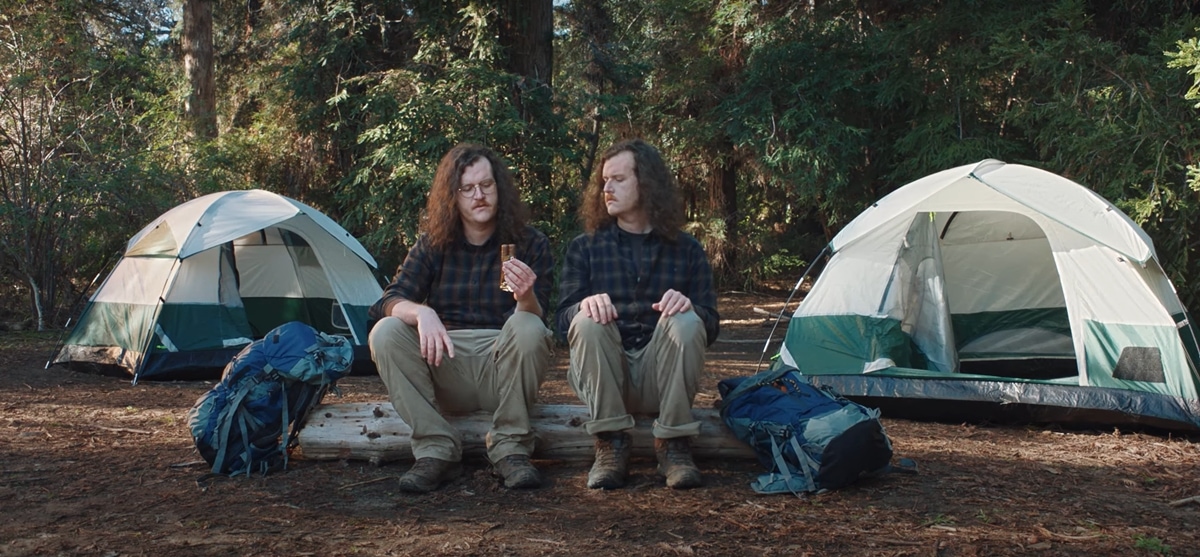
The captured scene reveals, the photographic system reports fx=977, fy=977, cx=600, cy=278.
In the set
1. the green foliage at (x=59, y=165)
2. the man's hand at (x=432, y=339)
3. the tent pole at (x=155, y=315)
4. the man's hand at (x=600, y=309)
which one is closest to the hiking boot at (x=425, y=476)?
the man's hand at (x=432, y=339)

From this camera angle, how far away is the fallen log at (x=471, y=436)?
373cm

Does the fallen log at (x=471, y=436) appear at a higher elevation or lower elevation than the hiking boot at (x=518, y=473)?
higher

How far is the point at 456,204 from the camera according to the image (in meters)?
3.77

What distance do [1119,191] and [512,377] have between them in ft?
18.3

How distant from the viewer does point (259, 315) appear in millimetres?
7773

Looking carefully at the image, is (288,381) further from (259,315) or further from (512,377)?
(259,315)

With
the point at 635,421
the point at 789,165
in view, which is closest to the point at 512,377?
the point at 635,421

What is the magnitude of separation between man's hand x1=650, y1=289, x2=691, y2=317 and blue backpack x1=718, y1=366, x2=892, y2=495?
504mm

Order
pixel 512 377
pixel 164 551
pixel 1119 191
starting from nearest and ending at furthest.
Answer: pixel 164 551
pixel 512 377
pixel 1119 191

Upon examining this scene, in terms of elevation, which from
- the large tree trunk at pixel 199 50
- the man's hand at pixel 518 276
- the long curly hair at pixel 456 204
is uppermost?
the large tree trunk at pixel 199 50

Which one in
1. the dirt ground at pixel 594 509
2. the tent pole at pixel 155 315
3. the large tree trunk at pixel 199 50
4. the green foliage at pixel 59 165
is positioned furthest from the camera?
the large tree trunk at pixel 199 50

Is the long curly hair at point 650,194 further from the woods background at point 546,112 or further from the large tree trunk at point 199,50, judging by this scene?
the large tree trunk at point 199,50

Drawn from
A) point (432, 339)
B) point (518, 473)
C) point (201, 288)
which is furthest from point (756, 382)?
point (201, 288)

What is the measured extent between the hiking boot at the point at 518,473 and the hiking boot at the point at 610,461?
20cm
